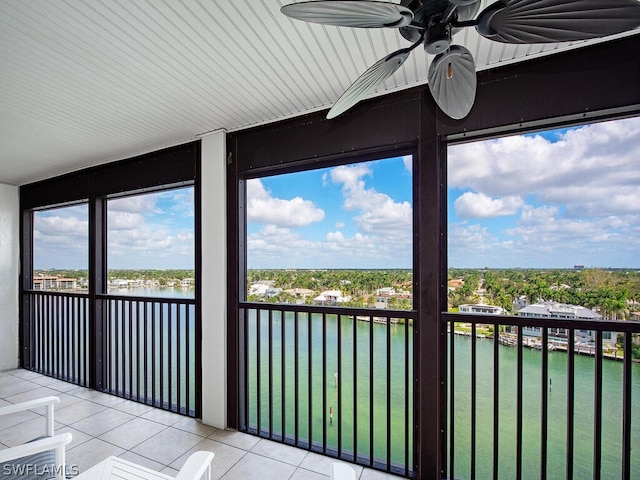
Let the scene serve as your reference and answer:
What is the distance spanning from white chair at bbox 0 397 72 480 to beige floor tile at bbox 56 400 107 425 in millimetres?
1474

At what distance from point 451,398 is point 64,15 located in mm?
Answer: 3033

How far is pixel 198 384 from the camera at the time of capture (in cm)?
302

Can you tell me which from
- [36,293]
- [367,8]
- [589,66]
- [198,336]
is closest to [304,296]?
[198,336]

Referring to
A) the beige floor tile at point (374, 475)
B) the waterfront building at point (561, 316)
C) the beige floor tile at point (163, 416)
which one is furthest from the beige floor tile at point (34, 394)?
the waterfront building at point (561, 316)

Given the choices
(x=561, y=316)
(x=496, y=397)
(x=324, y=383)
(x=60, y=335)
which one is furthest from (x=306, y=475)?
(x=60, y=335)

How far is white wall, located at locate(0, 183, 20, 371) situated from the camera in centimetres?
449

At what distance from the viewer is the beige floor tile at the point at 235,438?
8.47ft

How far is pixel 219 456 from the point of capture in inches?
95.1

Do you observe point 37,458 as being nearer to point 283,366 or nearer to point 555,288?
point 283,366

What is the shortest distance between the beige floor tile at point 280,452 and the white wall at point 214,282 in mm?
477

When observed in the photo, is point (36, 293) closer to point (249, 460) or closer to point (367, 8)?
point (249, 460)

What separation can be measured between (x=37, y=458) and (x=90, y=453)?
36.0 inches

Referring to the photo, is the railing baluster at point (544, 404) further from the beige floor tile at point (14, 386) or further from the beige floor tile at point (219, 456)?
the beige floor tile at point (14, 386)

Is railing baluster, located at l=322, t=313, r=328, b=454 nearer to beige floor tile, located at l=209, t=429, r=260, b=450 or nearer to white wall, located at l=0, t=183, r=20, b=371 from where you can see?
beige floor tile, located at l=209, t=429, r=260, b=450
